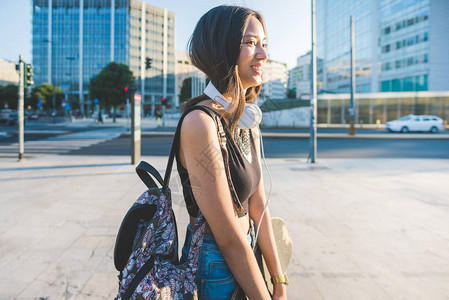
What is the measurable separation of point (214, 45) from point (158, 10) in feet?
339

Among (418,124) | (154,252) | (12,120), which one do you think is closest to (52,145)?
(154,252)

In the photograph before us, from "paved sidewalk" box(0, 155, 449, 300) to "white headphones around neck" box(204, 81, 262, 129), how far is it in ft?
1.13

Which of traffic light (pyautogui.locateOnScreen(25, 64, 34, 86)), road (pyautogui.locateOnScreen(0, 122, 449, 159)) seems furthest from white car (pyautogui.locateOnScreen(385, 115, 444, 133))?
traffic light (pyautogui.locateOnScreen(25, 64, 34, 86))

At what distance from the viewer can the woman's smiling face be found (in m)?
1.20

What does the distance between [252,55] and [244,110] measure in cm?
20

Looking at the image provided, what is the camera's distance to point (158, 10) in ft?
311

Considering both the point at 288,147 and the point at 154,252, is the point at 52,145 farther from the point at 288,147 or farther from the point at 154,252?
the point at 154,252

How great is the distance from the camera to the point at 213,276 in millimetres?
1076

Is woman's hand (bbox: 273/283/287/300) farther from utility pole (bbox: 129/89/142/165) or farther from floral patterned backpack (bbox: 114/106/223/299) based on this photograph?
utility pole (bbox: 129/89/142/165)

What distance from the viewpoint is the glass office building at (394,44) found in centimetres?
4691

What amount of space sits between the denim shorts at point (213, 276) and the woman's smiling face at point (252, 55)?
61 centimetres

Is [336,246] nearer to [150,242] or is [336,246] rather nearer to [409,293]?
[409,293]

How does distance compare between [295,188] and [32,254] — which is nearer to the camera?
[32,254]

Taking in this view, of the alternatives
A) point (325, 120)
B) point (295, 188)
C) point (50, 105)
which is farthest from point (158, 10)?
point (295, 188)
